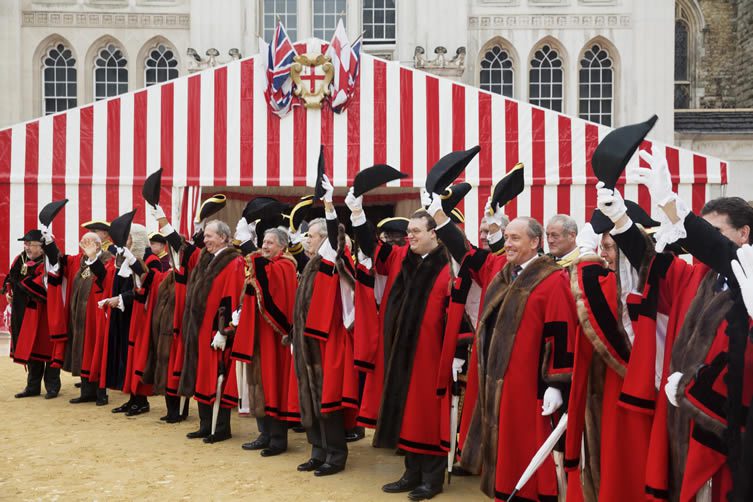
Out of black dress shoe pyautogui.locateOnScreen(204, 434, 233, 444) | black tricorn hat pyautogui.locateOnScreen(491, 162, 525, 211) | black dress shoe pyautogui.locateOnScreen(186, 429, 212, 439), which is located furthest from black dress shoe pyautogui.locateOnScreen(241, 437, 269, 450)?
black tricorn hat pyautogui.locateOnScreen(491, 162, 525, 211)

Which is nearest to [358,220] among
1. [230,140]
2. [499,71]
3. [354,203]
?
[354,203]

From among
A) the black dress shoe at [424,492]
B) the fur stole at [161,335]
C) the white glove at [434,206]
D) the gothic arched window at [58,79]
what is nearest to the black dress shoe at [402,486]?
the black dress shoe at [424,492]

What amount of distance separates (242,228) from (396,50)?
12.9 m

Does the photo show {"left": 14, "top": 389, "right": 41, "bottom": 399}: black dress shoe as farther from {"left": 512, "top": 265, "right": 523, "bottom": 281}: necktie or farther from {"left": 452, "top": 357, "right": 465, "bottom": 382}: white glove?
{"left": 512, "top": 265, "right": 523, "bottom": 281}: necktie

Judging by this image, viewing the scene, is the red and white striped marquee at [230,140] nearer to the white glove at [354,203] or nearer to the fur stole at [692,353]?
the white glove at [354,203]

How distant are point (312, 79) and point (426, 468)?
29.8 feet

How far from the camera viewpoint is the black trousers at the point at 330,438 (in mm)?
6129

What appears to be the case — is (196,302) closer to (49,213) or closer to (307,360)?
(307,360)

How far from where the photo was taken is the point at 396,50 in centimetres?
1941

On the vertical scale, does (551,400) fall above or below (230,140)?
below

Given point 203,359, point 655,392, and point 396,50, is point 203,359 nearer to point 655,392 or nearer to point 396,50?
point 655,392

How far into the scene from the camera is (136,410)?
8406 mm

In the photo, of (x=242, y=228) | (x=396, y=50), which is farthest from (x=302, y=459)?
(x=396, y=50)

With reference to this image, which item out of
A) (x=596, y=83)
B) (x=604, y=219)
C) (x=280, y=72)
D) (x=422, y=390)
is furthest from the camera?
(x=596, y=83)
